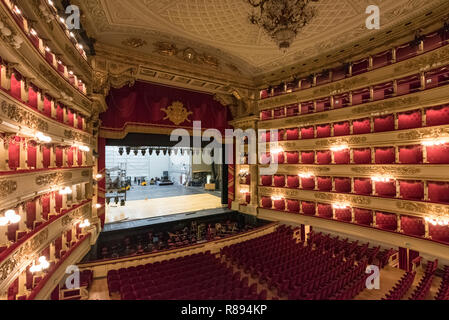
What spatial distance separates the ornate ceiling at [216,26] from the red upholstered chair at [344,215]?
9209mm

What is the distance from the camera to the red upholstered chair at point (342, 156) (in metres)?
13.2

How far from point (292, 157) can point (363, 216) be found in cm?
534

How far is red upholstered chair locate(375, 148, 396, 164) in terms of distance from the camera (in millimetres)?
11555

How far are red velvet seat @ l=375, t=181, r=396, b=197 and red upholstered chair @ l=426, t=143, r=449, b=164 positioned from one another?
189 centimetres

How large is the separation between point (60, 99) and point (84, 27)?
4067mm

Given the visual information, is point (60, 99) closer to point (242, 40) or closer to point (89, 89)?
point (89, 89)

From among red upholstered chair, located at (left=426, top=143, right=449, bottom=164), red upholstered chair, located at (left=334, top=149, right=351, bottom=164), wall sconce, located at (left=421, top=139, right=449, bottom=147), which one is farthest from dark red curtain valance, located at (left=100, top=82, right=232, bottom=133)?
red upholstered chair, located at (left=426, top=143, right=449, bottom=164)

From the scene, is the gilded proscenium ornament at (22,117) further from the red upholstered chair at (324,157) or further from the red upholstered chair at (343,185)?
the red upholstered chair at (343,185)

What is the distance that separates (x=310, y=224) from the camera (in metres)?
13.9

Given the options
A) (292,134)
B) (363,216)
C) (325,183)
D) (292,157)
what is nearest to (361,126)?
(325,183)

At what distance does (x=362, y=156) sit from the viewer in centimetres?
1266

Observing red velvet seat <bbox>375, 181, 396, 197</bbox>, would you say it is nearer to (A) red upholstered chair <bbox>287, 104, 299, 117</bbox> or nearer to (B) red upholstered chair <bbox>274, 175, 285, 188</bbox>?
(B) red upholstered chair <bbox>274, 175, 285, 188</bbox>

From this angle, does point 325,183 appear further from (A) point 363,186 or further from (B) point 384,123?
(B) point 384,123

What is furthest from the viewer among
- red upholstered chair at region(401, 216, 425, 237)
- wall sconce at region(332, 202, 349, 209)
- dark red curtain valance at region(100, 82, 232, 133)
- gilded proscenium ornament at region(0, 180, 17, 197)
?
dark red curtain valance at region(100, 82, 232, 133)
